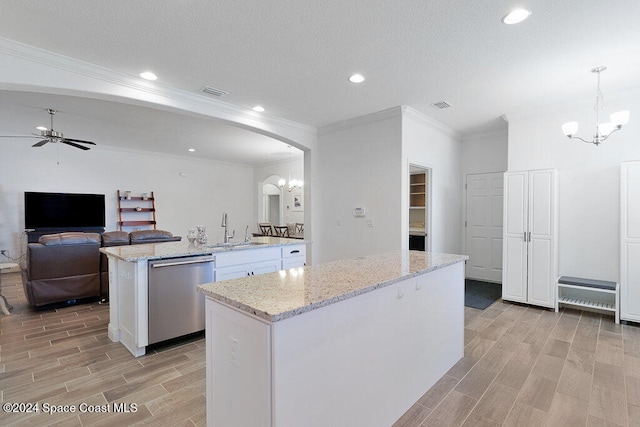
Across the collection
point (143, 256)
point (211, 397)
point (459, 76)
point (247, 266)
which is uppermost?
point (459, 76)

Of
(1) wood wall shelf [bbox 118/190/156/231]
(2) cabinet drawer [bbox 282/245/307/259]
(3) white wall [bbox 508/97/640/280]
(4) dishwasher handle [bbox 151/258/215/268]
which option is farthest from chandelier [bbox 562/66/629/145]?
(1) wood wall shelf [bbox 118/190/156/231]

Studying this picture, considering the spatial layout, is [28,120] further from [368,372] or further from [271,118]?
[368,372]

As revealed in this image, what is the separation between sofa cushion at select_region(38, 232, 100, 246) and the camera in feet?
12.9

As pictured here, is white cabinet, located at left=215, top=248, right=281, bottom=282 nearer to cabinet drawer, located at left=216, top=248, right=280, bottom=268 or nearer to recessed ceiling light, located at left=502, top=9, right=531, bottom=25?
cabinet drawer, located at left=216, top=248, right=280, bottom=268

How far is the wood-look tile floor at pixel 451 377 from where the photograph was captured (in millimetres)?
1947

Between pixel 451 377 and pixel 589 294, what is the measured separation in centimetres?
312

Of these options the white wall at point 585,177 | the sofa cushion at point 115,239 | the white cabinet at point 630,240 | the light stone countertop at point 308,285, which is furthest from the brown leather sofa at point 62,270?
the white cabinet at point 630,240

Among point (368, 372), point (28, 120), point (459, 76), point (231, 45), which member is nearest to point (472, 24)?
point (459, 76)

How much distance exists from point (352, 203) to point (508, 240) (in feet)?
7.58

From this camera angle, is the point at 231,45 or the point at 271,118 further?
the point at 271,118

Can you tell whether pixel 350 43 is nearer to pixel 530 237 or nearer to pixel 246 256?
pixel 246 256

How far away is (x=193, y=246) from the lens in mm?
3391

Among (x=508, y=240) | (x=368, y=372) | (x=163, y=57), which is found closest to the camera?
(x=368, y=372)

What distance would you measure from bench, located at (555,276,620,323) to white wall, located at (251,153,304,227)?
20.3 ft
